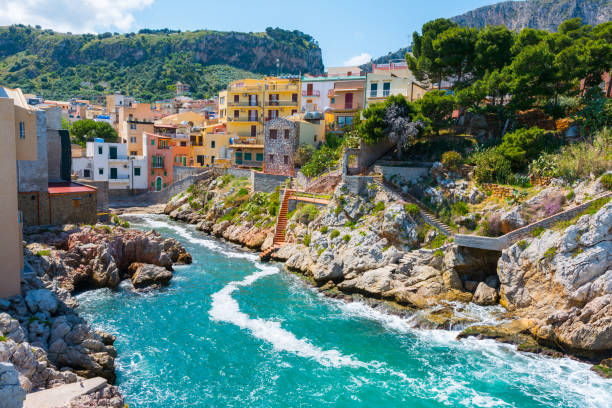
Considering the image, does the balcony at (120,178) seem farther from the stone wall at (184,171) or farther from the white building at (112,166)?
the stone wall at (184,171)

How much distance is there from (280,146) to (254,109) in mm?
13244

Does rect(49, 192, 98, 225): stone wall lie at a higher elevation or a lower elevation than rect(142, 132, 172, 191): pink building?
lower

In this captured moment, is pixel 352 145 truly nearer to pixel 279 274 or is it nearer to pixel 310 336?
pixel 279 274

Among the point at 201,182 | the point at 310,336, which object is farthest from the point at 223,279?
the point at 201,182

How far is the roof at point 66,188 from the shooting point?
116ft

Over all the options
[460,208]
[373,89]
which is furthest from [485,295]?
[373,89]

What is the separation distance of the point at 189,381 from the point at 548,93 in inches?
1410

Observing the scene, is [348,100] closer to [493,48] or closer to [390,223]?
[493,48]

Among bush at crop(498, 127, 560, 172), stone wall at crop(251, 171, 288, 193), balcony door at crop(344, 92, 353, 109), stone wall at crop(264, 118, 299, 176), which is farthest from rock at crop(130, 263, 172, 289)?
balcony door at crop(344, 92, 353, 109)

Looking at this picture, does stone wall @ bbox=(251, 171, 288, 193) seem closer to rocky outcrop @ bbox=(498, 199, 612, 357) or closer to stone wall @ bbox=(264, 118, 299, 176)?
stone wall @ bbox=(264, 118, 299, 176)

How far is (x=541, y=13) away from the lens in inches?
5699

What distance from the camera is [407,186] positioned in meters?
37.4

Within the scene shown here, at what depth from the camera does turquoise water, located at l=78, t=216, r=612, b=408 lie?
64.4ft

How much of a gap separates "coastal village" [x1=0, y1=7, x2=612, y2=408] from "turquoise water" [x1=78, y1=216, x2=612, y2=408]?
1.43 meters
